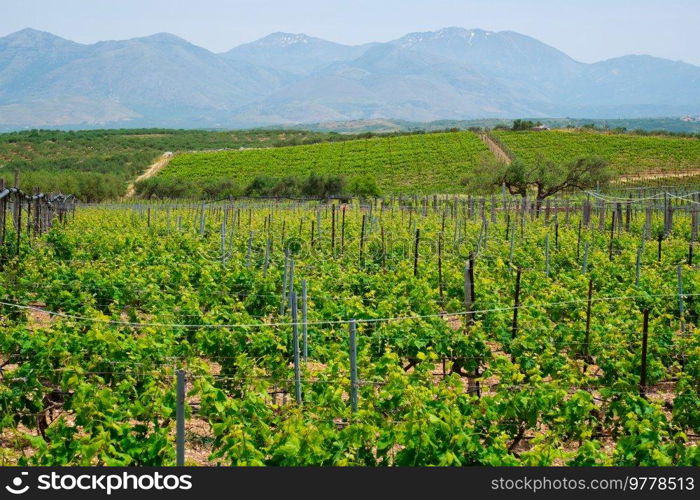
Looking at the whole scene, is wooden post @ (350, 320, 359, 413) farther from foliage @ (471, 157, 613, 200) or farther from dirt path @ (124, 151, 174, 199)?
dirt path @ (124, 151, 174, 199)

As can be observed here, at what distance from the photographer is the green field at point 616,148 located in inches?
2384

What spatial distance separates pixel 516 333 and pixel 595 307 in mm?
1277

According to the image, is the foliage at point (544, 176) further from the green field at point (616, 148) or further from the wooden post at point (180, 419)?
the wooden post at point (180, 419)

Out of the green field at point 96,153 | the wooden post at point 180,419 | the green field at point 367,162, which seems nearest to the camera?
the wooden post at point 180,419

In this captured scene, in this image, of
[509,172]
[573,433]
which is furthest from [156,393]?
[509,172]

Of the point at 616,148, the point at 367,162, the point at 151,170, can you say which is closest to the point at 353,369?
the point at 367,162

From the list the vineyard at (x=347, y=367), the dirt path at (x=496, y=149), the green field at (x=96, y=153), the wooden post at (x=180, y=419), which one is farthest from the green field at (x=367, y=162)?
the wooden post at (x=180, y=419)

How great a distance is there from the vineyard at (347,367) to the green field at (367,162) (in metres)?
41.8

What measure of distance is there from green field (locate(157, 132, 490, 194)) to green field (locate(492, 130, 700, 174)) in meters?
3.71

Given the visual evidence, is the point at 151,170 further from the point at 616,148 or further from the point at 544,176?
the point at 544,176

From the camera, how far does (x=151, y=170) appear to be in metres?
72.1

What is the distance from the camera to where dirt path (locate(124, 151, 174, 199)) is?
62234 mm

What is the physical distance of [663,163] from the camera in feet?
199

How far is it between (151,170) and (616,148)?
37.8 meters
